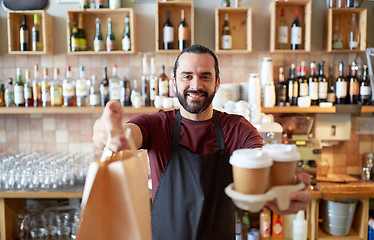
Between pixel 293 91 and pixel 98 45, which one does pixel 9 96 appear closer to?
pixel 98 45

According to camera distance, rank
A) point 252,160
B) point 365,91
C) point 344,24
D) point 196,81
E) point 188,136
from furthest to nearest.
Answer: point 344,24, point 365,91, point 188,136, point 196,81, point 252,160

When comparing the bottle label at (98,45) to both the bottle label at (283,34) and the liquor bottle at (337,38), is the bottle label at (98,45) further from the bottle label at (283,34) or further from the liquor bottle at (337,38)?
the liquor bottle at (337,38)

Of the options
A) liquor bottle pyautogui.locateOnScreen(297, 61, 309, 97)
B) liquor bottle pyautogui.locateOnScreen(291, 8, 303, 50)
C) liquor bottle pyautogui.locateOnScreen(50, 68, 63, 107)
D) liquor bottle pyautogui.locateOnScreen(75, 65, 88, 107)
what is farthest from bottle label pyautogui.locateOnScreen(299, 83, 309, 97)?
liquor bottle pyautogui.locateOnScreen(50, 68, 63, 107)

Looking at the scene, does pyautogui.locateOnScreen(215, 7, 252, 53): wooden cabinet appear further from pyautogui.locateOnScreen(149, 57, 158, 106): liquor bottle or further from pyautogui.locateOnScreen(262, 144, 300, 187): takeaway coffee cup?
pyautogui.locateOnScreen(262, 144, 300, 187): takeaway coffee cup

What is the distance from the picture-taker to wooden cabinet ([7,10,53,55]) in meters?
3.16

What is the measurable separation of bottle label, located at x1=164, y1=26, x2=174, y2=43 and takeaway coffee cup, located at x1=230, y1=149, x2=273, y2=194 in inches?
89.5

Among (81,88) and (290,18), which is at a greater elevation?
(290,18)

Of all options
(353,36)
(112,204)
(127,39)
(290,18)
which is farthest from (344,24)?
(112,204)

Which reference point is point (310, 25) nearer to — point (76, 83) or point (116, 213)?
point (76, 83)

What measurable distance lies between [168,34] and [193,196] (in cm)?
189

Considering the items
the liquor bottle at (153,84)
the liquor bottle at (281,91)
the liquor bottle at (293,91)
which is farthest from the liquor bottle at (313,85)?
the liquor bottle at (153,84)

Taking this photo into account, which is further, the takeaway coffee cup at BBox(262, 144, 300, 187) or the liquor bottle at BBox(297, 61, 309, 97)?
the liquor bottle at BBox(297, 61, 309, 97)

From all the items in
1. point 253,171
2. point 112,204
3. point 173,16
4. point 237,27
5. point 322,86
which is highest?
point 173,16

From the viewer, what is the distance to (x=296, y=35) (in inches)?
122
